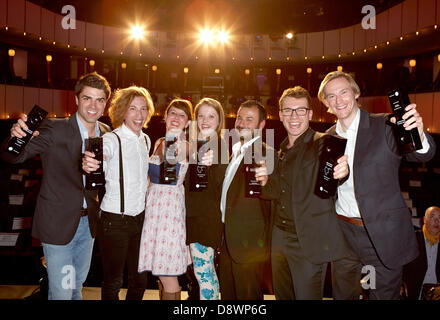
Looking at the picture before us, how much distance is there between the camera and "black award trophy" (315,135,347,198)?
72.2 inches

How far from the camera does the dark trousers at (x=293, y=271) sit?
6.46ft

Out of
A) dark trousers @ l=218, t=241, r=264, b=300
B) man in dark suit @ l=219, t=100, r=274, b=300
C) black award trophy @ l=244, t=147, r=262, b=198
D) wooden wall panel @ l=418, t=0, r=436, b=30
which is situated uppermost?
wooden wall panel @ l=418, t=0, r=436, b=30

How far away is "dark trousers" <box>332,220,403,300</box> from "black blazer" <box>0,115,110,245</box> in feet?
5.97

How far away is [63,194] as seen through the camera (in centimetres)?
218

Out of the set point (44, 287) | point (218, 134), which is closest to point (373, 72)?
point (218, 134)

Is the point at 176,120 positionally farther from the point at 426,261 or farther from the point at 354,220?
the point at 426,261

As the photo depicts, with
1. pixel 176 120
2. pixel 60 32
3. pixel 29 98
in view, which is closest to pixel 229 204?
pixel 176 120

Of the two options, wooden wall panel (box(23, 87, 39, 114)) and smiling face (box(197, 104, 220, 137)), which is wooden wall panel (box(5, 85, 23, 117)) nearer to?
wooden wall panel (box(23, 87, 39, 114))

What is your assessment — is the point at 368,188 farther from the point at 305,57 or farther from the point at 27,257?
the point at 305,57

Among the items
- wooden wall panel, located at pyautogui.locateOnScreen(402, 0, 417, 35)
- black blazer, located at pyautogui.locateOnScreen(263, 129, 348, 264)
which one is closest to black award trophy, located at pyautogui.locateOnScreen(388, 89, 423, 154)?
black blazer, located at pyautogui.locateOnScreen(263, 129, 348, 264)

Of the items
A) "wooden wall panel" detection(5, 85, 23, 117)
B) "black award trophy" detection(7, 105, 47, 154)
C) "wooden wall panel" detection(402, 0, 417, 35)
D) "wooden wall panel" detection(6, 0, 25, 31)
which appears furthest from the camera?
"wooden wall panel" detection(5, 85, 23, 117)

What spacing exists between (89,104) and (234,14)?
11990mm

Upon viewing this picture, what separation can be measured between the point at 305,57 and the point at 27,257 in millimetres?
11354

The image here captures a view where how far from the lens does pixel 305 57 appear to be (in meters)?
12.5
